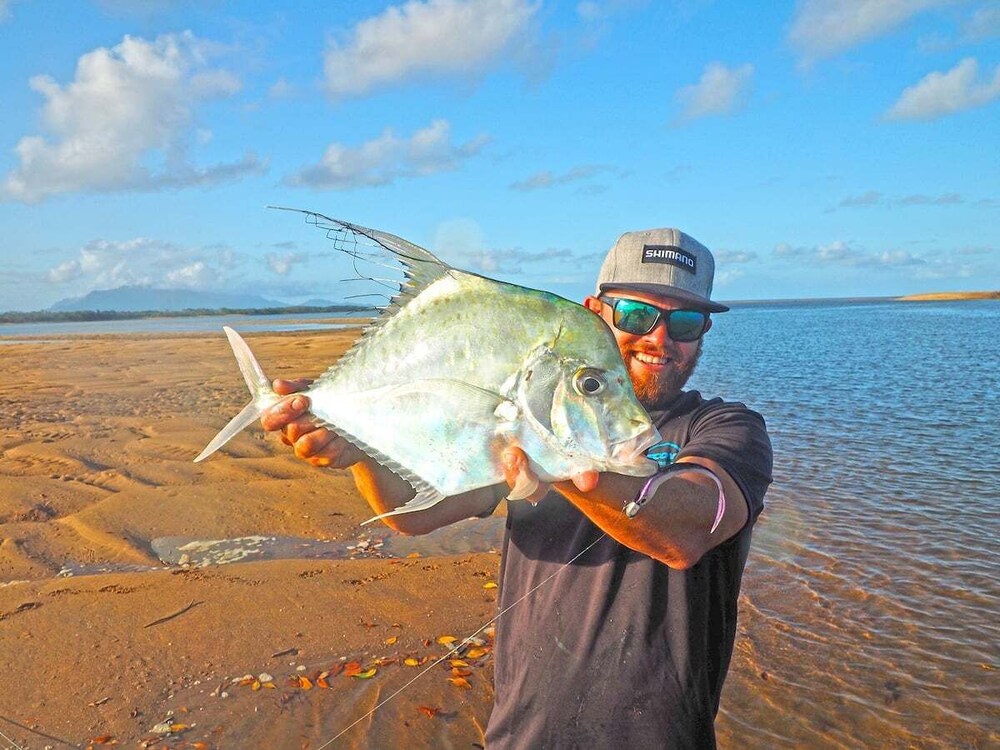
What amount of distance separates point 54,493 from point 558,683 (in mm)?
6854

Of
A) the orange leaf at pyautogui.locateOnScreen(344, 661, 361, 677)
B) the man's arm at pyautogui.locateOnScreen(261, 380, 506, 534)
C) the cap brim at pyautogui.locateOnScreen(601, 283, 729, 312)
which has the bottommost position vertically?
the orange leaf at pyautogui.locateOnScreen(344, 661, 361, 677)

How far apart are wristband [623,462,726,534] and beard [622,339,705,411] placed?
0.65 m

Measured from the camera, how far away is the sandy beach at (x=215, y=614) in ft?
12.7

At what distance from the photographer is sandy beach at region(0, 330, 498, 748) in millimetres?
3867

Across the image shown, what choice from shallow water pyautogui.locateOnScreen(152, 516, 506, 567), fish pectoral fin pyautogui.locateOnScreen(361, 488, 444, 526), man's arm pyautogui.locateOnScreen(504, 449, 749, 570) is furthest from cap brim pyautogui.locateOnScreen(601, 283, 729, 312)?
shallow water pyautogui.locateOnScreen(152, 516, 506, 567)

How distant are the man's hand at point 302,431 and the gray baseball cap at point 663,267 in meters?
1.12

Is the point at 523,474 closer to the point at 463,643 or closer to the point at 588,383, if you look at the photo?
the point at 588,383

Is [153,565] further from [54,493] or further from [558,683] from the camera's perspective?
[558,683]

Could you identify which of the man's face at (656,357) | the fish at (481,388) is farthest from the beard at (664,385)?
the fish at (481,388)

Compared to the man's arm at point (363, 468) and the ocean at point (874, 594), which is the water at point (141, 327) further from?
the man's arm at point (363, 468)

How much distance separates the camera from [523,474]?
1.72m

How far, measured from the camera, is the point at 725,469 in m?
2.01

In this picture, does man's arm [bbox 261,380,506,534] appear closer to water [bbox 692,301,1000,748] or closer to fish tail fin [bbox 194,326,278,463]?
fish tail fin [bbox 194,326,278,463]

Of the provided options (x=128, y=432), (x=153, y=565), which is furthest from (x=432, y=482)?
(x=128, y=432)
